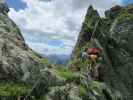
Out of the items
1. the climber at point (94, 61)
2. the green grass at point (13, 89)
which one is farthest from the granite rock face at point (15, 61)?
the climber at point (94, 61)

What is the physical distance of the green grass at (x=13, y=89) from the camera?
23984 millimetres

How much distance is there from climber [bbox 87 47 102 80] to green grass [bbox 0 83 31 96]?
848cm

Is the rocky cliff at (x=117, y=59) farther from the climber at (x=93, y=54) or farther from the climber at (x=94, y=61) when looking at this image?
the climber at (x=93, y=54)

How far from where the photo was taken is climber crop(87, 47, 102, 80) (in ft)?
104

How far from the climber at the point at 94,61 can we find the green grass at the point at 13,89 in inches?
Result: 334

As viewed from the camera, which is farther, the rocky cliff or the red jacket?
the rocky cliff

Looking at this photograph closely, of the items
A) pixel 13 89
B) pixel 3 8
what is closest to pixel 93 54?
pixel 13 89

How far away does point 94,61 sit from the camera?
32219 millimetres

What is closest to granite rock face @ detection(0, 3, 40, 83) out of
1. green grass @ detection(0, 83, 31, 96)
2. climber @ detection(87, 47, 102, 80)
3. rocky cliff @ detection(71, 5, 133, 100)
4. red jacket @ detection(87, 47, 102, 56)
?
green grass @ detection(0, 83, 31, 96)

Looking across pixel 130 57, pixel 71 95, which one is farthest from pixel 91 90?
pixel 130 57

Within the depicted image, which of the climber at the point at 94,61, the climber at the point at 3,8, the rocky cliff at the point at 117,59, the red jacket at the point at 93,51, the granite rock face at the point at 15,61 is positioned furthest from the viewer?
the climber at the point at 3,8

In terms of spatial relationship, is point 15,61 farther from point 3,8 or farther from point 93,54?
point 3,8

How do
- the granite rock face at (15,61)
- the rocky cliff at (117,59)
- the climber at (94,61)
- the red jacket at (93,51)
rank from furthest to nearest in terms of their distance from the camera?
the rocky cliff at (117,59) < the climber at (94,61) < the red jacket at (93,51) < the granite rock face at (15,61)

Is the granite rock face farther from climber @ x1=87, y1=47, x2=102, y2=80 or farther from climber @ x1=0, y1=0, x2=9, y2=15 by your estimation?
climber @ x1=87, y1=47, x2=102, y2=80
